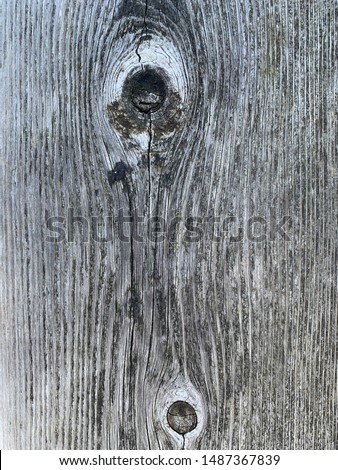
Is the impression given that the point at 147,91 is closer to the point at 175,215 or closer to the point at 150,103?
the point at 150,103

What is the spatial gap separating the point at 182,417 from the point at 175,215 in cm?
45

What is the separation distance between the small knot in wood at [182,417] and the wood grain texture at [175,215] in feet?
0.05

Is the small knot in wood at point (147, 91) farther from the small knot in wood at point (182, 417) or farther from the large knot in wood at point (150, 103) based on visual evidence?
the small knot in wood at point (182, 417)

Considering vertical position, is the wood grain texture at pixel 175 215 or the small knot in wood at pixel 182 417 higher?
the wood grain texture at pixel 175 215

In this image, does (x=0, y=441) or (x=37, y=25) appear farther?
(x=0, y=441)

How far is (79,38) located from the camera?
1187 mm

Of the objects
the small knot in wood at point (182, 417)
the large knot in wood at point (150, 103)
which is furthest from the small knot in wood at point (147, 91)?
the small knot in wood at point (182, 417)

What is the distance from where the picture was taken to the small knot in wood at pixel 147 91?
1.17 metres

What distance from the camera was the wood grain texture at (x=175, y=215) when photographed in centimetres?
118

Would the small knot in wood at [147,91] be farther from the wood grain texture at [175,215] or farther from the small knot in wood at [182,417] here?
the small knot in wood at [182,417]

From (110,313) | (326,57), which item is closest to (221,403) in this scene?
(110,313)

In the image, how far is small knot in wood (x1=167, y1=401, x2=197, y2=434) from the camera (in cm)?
125

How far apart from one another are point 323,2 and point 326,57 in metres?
0.11
